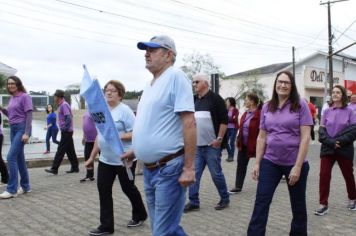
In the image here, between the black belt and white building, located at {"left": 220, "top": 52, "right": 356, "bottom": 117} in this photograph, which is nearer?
the black belt

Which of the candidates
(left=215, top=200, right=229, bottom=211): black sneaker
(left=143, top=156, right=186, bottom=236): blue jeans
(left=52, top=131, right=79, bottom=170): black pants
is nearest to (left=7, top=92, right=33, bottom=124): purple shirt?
(left=52, top=131, right=79, bottom=170): black pants

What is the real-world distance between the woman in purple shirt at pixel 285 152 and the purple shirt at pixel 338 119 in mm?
1991

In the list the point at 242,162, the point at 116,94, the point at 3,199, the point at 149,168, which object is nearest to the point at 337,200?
the point at 242,162

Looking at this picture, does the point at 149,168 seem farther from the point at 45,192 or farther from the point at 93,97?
the point at 45,192

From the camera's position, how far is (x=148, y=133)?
11.3ft

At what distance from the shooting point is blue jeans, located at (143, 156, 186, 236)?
3373 mm

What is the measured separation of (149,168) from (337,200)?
4659 mm

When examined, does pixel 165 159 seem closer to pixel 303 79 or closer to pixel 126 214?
pixel 126 214

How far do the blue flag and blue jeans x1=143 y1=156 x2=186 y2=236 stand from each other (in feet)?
2.65

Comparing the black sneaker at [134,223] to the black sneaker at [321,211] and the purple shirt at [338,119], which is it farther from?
the purple shirt at [338,119]

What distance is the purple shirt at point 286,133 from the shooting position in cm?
444

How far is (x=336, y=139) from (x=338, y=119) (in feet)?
0.92

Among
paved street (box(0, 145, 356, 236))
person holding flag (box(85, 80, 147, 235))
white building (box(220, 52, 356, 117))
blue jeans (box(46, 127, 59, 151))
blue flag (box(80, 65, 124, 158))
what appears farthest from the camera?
white building (box(220, 52, 356, 117))

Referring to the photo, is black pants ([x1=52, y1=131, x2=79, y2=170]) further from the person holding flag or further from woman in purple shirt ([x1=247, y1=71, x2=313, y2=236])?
woman in purple shirt ([x1=247, y1=71, x2=313, y2=236])
